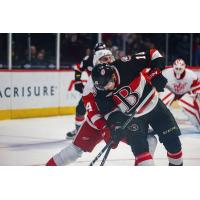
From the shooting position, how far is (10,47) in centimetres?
455

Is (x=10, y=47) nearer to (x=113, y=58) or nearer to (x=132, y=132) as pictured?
(x=113, y=58)

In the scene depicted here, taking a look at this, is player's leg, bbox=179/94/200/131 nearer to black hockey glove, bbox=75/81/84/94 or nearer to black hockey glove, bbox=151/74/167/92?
black hockey glove, bbox=75/81/84/94

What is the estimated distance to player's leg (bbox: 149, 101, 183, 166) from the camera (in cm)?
397

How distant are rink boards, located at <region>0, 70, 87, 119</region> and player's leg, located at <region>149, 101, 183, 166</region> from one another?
995mm

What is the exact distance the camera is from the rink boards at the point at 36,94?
4.64 metres

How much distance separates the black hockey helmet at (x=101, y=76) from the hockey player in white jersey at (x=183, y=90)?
2.63 ft

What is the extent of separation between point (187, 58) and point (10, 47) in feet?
4.30

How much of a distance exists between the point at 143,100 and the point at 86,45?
724 mm

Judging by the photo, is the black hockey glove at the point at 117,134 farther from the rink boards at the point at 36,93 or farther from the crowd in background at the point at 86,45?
the rink boards at the point at 36,93

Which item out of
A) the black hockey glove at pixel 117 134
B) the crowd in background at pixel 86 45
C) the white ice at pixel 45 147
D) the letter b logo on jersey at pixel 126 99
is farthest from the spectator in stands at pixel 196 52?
the black hockey glove at pixel 117 134

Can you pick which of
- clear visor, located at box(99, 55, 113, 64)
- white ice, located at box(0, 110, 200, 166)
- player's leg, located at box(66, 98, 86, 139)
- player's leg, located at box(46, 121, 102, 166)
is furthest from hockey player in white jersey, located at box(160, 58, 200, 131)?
player's leg, located at box(46, 121, 102, 166)

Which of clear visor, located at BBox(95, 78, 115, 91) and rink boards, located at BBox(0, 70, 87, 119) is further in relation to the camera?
rink boards, located at BBox(0, 70, 87, 119)

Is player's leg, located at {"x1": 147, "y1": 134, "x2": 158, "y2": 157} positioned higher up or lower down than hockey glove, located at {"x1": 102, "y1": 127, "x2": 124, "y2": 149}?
lower down
